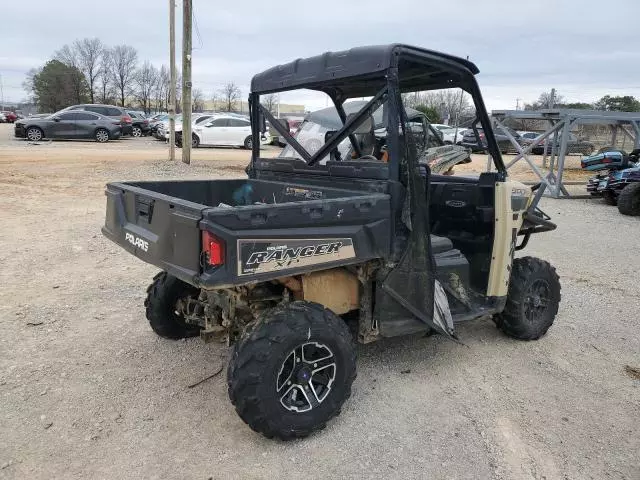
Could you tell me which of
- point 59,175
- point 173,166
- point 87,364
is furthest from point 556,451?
point 173,166

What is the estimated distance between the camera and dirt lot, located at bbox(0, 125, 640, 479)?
9.31ft

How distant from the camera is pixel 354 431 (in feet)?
10.3

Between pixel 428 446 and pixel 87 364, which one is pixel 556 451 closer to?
pixel 428 446

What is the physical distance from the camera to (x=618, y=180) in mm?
12273

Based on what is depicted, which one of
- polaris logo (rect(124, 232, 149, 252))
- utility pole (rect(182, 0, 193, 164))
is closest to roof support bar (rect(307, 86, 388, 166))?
polaris logo (rect(124, 232, 149, 252))

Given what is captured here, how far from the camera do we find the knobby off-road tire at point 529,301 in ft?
14.2

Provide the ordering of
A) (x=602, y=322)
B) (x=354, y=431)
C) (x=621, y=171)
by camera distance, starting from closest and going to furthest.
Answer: (x=354, y=431), (x=602, y=322), (x=621, y=171)

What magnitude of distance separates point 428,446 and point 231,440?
42.0 inches

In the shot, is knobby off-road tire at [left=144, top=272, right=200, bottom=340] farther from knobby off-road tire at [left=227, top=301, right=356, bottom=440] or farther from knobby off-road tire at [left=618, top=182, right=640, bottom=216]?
knobby off-road tire at [left=618, top=182, right=640, bottom=216]

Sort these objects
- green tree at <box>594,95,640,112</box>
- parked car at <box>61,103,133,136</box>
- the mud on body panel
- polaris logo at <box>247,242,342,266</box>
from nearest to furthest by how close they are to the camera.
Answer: polaris logo at <box>247,242,342,266</box>
the mud on body panel
parked car at <box>61,103,133,136</box>
green tree at <box>594,95,640,112</box>

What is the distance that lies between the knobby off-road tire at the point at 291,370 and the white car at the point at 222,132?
2232cm

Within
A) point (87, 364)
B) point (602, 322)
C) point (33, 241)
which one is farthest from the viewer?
point (33, 241)

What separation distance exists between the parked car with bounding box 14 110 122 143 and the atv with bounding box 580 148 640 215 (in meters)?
20.4

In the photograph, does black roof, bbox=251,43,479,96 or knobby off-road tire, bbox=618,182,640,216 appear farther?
knobby off-road tire, bbox=618,182,640,216
